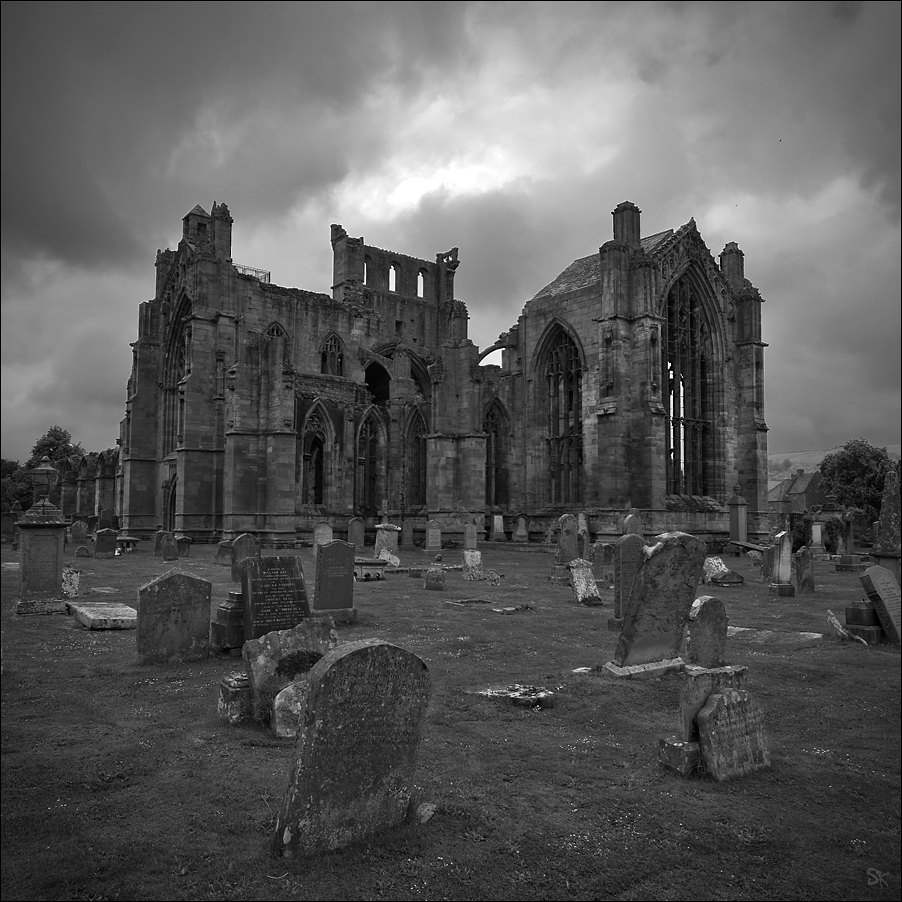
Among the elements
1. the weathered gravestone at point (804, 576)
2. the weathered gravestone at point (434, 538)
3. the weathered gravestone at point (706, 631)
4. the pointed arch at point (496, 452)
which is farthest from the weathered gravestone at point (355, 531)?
the weathered gravestone at point (706, 631)

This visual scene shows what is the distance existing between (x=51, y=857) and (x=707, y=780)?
4.18m

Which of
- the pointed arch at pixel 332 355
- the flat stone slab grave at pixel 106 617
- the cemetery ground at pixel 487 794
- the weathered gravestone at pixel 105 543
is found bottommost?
the cemetery ground at pixel 487 794

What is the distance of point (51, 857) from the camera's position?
12.6ft

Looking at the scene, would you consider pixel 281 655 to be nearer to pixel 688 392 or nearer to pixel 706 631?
pixel 706 631

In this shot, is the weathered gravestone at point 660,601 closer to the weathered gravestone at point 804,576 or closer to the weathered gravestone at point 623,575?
the weathered gravestone at point 623,575

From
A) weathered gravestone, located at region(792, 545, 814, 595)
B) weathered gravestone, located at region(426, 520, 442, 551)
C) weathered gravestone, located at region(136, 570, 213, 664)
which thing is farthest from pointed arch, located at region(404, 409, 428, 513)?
weathered gravestone, located at region(136, 570, 213, 664)

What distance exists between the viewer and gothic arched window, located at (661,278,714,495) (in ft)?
107

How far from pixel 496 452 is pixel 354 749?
1263 inches

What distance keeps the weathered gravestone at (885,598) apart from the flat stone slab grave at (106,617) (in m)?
10.7

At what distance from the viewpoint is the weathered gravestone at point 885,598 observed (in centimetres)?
991

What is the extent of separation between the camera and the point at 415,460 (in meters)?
35.9

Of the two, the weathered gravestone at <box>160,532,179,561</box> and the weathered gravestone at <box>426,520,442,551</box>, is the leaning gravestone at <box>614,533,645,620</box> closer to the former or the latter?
the weathered gravestone at <box>426,520,442,551</box>

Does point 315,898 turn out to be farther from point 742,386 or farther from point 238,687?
point 742,386

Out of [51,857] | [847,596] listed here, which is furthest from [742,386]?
[51,857]
